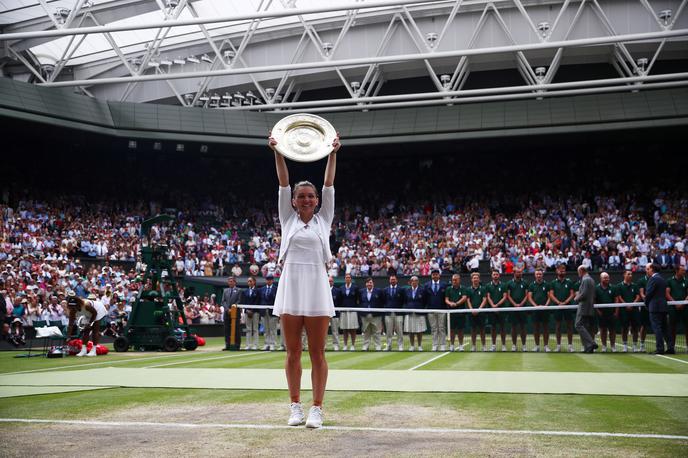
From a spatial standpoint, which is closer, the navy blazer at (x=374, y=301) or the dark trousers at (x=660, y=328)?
the dark trousers at (x=660, y=328)

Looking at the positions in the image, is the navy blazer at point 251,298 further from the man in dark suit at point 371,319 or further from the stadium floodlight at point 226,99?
the stadium floodlight at point 226,99

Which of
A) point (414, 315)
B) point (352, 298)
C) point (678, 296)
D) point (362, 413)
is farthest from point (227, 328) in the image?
point (362, 413)

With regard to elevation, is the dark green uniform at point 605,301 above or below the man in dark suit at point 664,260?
below

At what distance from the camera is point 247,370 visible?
1235 cm

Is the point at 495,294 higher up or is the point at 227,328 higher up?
the point at 495,294

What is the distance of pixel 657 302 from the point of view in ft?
54.0

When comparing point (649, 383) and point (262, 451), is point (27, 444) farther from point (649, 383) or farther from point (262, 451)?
point (649, 383)

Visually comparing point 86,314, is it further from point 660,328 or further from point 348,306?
point 660,328

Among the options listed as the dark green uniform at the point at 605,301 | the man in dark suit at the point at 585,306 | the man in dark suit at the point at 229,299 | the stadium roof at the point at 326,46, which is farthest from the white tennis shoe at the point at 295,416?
the stadium roof at the point at 326,46

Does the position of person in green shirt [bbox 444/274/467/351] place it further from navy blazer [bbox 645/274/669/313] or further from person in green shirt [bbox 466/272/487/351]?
navy blazer [bbox 645/274/669/313]

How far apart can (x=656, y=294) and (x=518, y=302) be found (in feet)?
11.8

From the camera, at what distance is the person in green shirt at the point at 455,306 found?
1906 cm

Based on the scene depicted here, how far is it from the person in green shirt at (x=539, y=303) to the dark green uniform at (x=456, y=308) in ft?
5.91

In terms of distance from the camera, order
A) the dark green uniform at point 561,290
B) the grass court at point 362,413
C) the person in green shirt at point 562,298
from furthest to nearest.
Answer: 1. the dark green uniform at point 561,290
2. the person in green shirt at point 562,298
3. the grass court at point 362,413
